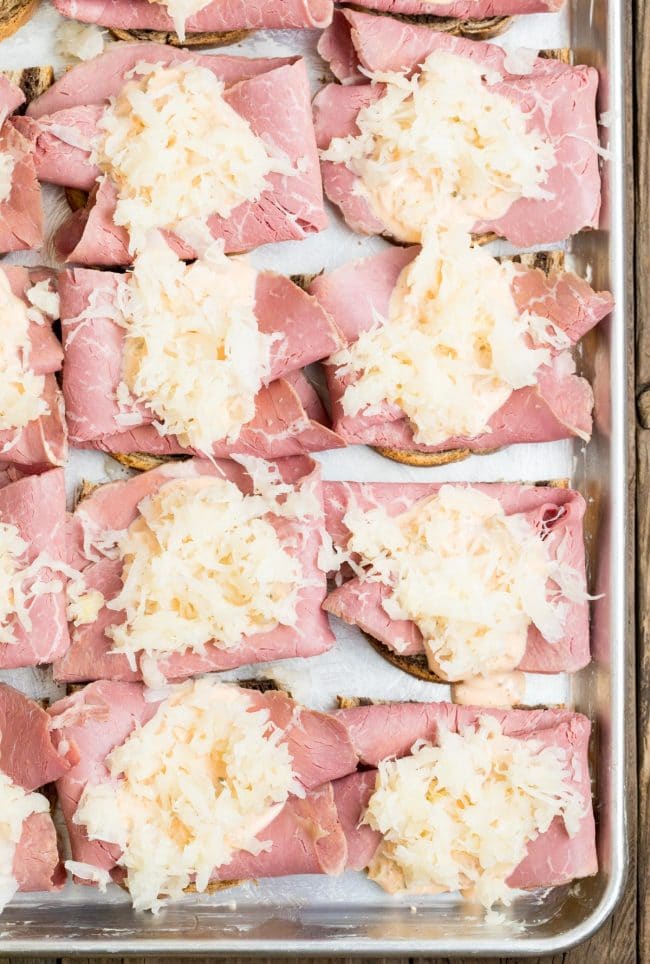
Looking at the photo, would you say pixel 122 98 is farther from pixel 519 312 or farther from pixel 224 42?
pixel 519 312

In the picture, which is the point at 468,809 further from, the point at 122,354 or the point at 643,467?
the point at 122,354

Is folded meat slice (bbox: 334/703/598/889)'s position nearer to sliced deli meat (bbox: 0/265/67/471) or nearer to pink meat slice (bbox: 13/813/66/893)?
pink meat slice (bbox: 13/813/66/893)

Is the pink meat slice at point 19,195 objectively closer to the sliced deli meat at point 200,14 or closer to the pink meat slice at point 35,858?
the sliced deli meat at point 200,14

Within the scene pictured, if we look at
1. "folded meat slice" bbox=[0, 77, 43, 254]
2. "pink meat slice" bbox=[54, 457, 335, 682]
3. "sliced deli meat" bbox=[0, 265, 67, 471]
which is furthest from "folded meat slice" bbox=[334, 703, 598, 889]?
"folded meat slice" bbox=[0, 77, 43, 254]

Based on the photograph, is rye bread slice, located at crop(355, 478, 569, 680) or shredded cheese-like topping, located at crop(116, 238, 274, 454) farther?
rye bread slice, located at crop(355, 478, 569, 680)

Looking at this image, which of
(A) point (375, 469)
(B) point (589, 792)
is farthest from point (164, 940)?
(A) point (375, 469)
